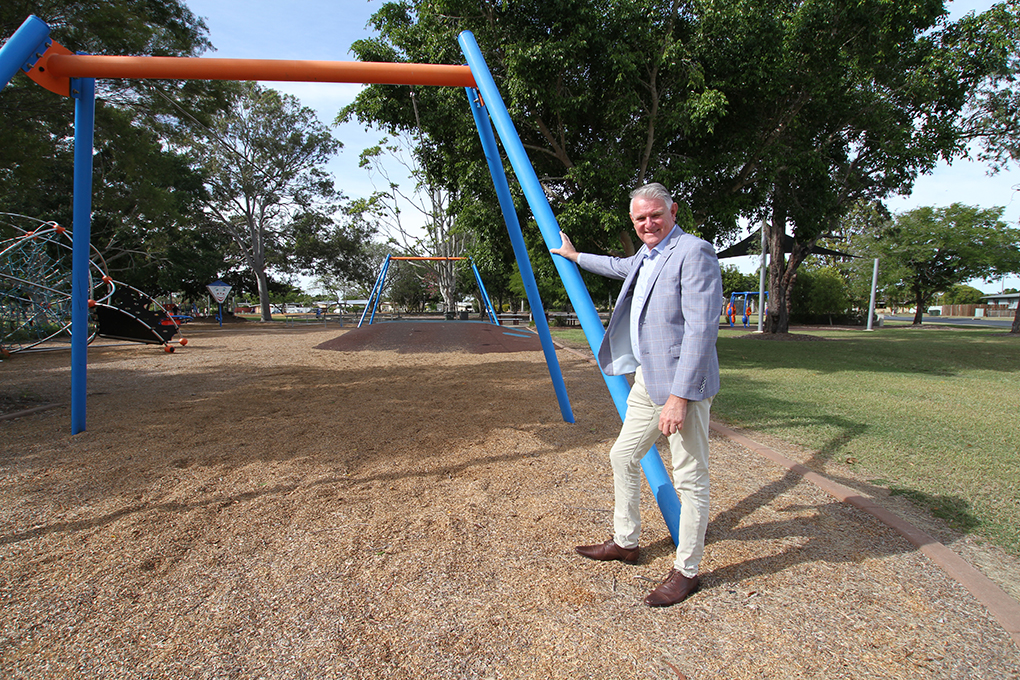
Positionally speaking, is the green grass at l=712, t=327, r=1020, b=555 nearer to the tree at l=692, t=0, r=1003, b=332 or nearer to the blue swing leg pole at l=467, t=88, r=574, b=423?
the blue swing leg pole at l=467, t=88, r=574, b=423

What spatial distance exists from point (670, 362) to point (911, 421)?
5130 millimetres

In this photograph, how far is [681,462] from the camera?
230 centimetres

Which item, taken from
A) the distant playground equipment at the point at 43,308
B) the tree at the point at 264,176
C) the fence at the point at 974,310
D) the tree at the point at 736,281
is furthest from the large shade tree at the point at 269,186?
the fence at the point at 974,310

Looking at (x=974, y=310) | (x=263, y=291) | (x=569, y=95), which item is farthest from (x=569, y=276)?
(x=974, y=310)

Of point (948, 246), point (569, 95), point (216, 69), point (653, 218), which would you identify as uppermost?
point (948, 246)

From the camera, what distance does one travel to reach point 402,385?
7.99m

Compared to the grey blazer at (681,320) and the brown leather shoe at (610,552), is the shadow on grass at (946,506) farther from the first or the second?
the grey blazer at (681,320)

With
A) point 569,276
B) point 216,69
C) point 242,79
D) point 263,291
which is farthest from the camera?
point 263,291

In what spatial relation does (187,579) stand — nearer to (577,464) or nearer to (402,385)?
(577,464)

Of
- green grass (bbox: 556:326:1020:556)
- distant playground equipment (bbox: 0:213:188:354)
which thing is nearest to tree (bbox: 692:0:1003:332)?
green grass (bbox: 556:326:1020:556)

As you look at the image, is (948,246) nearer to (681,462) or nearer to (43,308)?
(681,462)

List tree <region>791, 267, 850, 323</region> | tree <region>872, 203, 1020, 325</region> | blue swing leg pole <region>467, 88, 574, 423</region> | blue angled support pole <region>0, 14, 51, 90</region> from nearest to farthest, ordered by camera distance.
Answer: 1. blue angled support pole <region>0, 14, 51, 90</region>
2. blue swing leg pole <region>467, 88, 574, 423</region>
3. tree <region>872, 203, 1020, 325</region>
4. tree <region>791, 267, 850, 323</region>

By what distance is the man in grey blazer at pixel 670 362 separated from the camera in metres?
2.11

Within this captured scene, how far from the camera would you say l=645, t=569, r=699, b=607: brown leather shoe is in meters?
2.28
